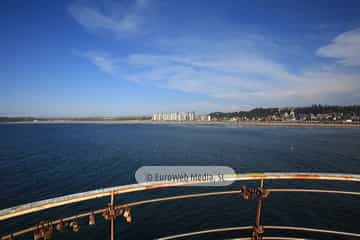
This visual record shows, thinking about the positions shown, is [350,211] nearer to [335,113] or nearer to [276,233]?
[276,233]

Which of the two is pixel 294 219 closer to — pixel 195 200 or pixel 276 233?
pixel 276 233

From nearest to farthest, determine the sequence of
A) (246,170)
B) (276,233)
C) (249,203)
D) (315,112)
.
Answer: (276,233) → (249,203) → (246,170) → (315,112)

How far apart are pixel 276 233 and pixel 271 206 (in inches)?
138

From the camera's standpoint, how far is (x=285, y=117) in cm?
16638

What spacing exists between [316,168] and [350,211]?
12261 mm

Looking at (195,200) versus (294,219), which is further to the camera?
(195,200)

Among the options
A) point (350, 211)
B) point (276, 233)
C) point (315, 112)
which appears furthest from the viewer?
A: point (315, 112)

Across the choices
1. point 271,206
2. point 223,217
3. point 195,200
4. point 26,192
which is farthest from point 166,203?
point 26,192

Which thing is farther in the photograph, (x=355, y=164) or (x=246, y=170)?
(x=355, y=164)

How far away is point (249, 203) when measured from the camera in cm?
1605

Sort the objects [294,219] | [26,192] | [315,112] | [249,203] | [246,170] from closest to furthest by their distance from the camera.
A: 1. [294,219]
2. [249,203]
3. [26,192]
4. [246,170]
5. [315,112]

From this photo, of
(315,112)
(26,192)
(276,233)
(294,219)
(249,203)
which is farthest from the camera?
(315,112)

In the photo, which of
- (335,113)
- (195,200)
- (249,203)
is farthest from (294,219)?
(335,113)

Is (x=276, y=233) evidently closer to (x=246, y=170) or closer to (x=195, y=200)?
(x=195, y=200)
